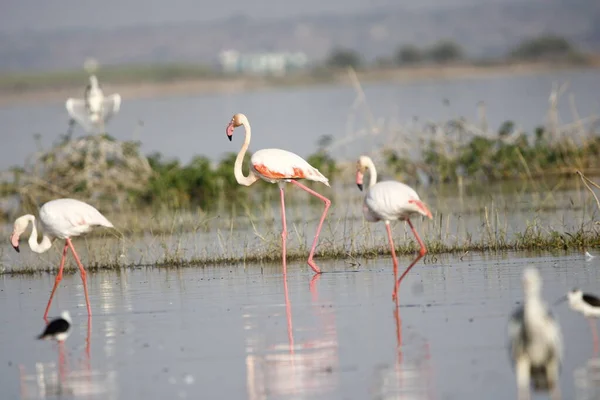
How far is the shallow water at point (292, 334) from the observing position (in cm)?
788

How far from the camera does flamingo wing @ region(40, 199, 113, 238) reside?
12.1m

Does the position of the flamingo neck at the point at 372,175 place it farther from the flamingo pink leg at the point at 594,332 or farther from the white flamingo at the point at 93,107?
the white flamingo at the point at 93,107

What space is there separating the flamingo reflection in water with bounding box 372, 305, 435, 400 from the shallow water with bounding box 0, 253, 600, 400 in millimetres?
14

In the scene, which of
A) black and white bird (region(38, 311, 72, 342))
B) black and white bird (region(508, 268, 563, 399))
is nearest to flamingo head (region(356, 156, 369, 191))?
black and white bird (region(38, 311, 72, 342))

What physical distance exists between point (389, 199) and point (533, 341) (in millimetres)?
4356

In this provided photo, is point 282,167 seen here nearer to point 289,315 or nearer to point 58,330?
point 289,315

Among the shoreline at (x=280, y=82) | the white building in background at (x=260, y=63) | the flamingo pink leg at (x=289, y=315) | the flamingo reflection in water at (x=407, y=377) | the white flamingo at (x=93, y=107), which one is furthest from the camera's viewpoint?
the white building in background at (x=260, y=63)

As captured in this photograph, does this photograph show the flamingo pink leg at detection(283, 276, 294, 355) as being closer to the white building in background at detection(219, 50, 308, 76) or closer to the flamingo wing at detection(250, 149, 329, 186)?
the flamingo wing at detection(250, 149, 329, 186)

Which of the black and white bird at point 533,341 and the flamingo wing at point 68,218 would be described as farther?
the flamingo wing at point 68,218

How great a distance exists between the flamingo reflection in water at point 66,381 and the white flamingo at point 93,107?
530 inches

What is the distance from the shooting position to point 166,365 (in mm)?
8672

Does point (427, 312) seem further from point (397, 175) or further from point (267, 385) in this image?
point (397, 175)

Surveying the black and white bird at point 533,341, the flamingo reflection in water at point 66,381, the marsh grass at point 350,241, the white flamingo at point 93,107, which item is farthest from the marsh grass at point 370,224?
the black and white bird at point 533,341

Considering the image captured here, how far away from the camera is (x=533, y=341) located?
6.88 meters
